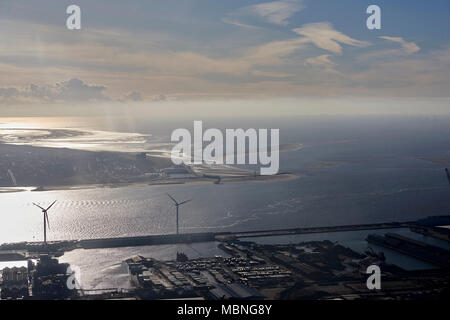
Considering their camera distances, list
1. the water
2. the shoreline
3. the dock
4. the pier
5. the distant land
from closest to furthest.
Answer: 1. the dock
2. the pier
3. the water
4. the shoreline
5. the distant land

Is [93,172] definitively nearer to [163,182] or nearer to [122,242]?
[163,182]

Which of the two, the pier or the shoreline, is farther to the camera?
the shoreline

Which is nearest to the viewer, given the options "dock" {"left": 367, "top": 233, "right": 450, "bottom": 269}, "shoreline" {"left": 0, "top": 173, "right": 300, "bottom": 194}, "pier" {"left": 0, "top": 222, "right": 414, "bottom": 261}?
"dock" {"left": 367, "top": 233, "right": 450, "bottom": 269}

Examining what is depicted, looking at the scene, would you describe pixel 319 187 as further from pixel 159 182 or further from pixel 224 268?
pixel 224 268

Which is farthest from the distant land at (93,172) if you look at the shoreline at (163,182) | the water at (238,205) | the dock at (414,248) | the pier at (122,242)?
the dock at (414,248)

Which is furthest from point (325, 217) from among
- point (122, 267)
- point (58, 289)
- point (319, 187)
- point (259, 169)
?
point (259, 169)

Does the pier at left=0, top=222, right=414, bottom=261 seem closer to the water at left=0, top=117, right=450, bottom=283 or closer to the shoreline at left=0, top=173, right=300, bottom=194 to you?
the water at left=0, top=117, right=450, bottom=283

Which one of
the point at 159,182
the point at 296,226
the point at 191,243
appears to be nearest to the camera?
the point at 191,243

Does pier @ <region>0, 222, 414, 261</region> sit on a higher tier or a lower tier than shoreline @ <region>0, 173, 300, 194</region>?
lower

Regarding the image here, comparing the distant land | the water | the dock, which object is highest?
the distant land

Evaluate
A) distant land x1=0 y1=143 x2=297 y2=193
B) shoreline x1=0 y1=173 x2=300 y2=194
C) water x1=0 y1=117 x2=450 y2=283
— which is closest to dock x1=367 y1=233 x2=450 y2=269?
water x1=0 y1=117 x2=450 y2=283
